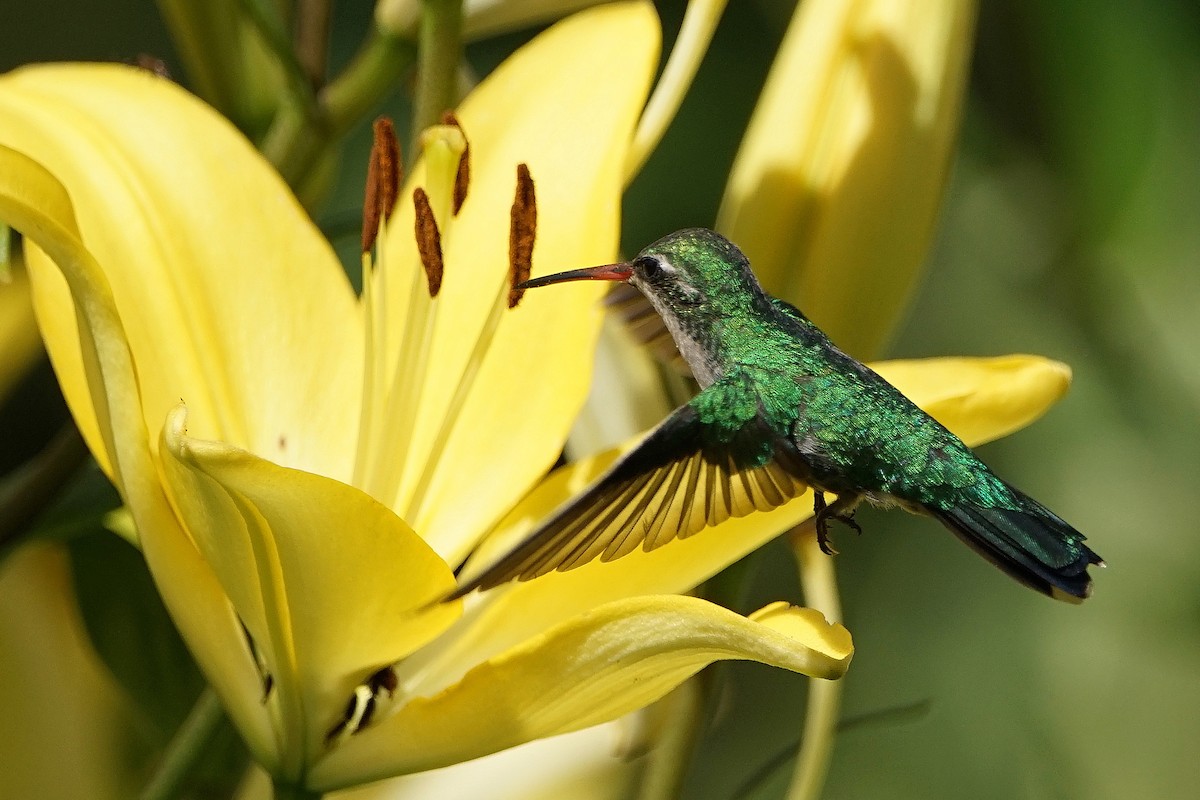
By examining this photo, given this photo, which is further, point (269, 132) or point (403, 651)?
point (269, 132)

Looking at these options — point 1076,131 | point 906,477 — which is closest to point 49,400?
point 906,477

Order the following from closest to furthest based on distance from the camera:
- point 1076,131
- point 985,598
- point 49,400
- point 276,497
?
point 276,497
point 49,400
point 1076,131
point 985,598

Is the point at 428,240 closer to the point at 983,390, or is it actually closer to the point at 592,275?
the point at 592,275

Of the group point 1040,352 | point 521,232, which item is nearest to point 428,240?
point 521,232

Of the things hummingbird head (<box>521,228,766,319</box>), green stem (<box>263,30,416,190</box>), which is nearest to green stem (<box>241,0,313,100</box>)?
green stem (<box>263,30,416,190</box>)

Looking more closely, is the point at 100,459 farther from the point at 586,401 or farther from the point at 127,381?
the point at 586,401

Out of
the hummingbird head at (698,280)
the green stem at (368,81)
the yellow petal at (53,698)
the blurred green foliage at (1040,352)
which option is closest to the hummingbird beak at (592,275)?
the hummingbird head at (698,280)

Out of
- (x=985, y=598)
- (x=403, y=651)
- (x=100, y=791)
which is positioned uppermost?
(x=403, y=651)

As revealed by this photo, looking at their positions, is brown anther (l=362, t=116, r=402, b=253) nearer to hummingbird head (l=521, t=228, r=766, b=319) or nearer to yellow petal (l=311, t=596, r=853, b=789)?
hummingbird head (l=521, t=228, r=766, b=319)
